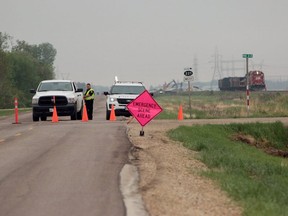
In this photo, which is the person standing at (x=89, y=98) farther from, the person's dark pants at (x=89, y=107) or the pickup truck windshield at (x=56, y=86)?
the pickup truck windshield at (x=56, y=86)

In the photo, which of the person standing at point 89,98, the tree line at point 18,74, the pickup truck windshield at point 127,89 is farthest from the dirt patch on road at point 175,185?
the tree line at point 18,74

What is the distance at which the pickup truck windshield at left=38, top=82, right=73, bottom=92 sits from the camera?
26.3 meters

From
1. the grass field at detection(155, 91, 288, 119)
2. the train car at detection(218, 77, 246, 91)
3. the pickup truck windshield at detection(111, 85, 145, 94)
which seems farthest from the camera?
the train car at detection(218, 77, 246, 91)

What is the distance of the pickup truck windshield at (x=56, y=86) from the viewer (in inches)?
1036

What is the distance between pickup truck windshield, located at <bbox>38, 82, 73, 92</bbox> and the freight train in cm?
5368

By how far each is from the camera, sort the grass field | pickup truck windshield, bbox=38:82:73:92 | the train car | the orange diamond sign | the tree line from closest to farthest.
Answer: the orange diamond sign → pickup truck windshield, bbox=38:82:73:92 → the grass field → the tree line → the train car

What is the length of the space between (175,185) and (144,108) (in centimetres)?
766

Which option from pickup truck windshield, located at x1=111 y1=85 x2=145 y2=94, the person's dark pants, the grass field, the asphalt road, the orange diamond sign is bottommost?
the grass field

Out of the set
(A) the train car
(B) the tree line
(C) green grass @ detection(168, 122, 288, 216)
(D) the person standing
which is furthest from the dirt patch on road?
(A) the train car

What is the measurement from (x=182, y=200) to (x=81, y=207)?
4.90 ft

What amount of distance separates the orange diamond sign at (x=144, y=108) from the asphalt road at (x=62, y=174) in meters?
0.82

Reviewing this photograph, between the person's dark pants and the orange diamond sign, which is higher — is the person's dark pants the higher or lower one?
the lower one

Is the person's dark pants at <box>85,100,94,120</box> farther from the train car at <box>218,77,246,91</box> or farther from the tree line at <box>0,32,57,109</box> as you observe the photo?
the train car at <box>218,77,246,91</box>

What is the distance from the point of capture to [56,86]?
87.0ft
